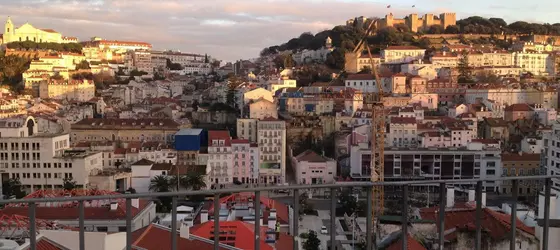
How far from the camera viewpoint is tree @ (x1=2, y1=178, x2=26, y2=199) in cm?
1330

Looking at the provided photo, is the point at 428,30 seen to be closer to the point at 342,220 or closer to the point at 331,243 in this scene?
the point at 342,220

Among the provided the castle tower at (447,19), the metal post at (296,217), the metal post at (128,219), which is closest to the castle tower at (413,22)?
the castle tower at (447,19)

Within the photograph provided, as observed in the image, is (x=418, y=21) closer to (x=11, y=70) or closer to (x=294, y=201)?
(x=11, y=70)

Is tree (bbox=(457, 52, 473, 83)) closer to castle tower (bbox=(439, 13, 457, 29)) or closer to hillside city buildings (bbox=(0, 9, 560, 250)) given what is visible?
hillside city buildings (bbox=(0, 9, 560, 250))

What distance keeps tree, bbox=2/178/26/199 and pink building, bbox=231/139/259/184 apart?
5.46 meters

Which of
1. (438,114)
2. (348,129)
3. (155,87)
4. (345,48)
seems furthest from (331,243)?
(345,48)

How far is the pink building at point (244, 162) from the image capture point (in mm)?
16141

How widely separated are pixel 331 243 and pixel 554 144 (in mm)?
12980

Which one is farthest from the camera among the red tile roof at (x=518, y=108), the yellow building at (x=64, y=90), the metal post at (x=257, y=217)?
the yellow building at (x=64, y=90)

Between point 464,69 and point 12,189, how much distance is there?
2144 centimetres

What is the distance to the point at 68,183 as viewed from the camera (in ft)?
44.2

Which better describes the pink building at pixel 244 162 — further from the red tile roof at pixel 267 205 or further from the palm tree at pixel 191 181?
the red tile roof at pixel 267 205

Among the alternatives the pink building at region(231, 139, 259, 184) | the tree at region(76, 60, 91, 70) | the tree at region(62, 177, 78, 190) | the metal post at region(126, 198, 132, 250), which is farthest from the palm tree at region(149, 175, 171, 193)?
the tree at region(76, 60, 91, 70)

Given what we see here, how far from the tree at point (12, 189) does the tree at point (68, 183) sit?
0.93 m
